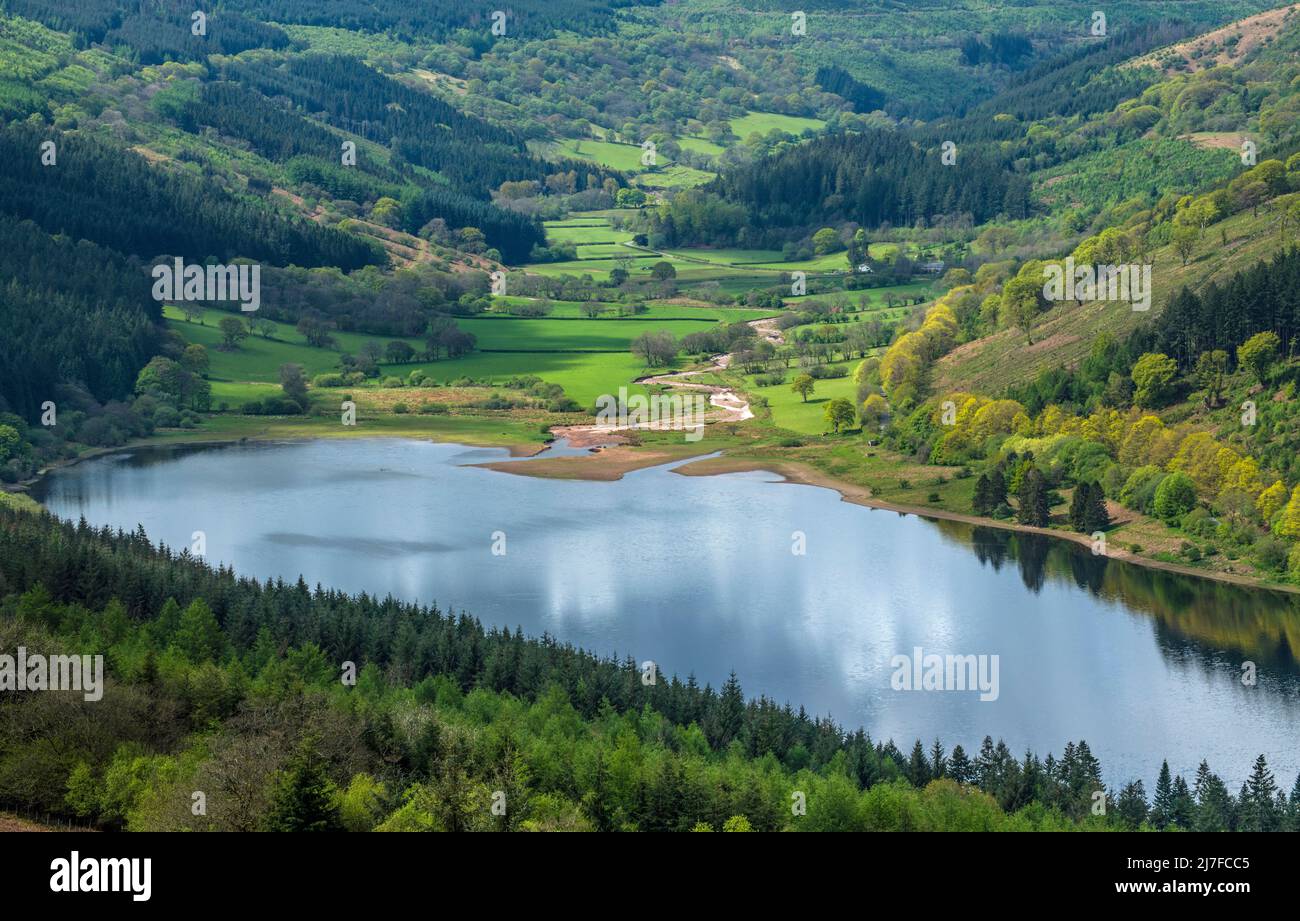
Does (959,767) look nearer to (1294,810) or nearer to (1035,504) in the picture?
(1294,810)

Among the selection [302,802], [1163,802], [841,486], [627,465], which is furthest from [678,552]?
[302,802]

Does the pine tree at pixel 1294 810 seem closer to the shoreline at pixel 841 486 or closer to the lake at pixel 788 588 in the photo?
the lake at pixel 788 588

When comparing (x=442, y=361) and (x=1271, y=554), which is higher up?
(x=442, y=361)

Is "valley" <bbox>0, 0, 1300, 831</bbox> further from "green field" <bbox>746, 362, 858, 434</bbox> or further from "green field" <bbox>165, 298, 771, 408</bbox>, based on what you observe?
"green field" <bbox>746, 362, 858, 434</bbox>

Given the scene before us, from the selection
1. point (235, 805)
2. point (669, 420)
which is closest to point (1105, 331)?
point (669, 420)

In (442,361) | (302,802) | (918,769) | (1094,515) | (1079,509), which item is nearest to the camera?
(302,802)

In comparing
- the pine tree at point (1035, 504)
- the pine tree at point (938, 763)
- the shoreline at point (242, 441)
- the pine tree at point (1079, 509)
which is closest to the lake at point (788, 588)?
the pine tree at point (1035, 504)

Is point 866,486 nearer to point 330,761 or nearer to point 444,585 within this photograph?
point 444,585
